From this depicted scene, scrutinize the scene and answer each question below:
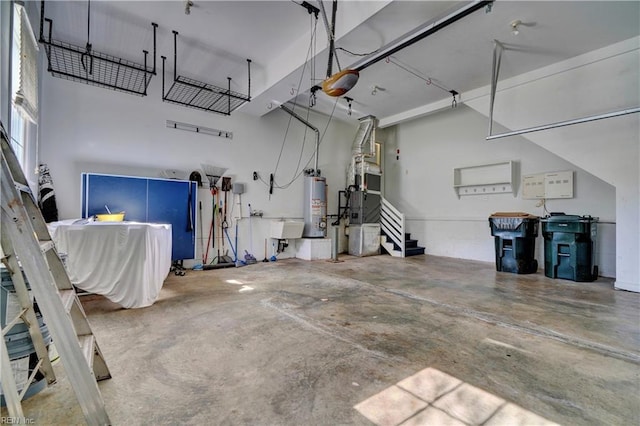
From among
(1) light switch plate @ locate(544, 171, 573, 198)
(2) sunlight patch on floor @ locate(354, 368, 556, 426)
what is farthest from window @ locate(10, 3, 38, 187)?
(1) light switch plate @ locate(544, 171, 573, 198)

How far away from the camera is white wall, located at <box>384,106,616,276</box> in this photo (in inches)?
200

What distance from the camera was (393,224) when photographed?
7.48 metres

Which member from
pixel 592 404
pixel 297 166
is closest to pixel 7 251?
pixel 592 404

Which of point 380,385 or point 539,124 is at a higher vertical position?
point 539,124

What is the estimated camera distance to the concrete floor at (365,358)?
1494 mm

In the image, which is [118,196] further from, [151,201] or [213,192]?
[213,192]

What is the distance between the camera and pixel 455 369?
1.91m

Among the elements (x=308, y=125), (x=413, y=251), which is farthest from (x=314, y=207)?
(x=413, y=251)

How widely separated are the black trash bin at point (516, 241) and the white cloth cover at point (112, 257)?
19.0 ft

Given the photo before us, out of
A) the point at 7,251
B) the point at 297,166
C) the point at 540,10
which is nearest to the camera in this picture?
the point at 7,251

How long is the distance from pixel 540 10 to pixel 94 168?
22.0 ft

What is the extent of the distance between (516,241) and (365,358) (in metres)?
4.54

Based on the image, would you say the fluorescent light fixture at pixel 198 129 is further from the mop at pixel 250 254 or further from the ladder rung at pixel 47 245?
the ladder rung at pixel 47 245

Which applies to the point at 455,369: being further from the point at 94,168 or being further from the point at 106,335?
the point at 94,168
